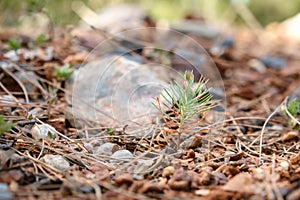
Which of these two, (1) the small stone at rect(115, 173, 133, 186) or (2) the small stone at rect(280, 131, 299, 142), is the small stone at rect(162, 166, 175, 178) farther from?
(2) the small stone at rect(280, 131, 299, 142)

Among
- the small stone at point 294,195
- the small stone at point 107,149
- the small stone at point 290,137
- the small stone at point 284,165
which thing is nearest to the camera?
the small stone at point 294,195

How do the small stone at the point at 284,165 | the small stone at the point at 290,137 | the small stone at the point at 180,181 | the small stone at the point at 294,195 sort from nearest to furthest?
the small stone at the point at 294,195, the small stone at the point at 180,181, the small stone at the point at 284,165, the small stone at the point at 290,137

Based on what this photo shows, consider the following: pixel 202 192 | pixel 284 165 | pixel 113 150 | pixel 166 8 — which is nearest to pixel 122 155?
pixel 113 150

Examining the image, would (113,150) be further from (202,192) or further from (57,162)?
(202,192)

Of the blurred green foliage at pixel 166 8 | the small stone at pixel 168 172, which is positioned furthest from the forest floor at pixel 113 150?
the blurred green foliage at pixel 166 8

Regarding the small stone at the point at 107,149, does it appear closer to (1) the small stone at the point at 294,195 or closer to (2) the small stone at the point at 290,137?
(1) the small stone at the point at 294,195

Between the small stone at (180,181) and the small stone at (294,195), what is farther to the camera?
the small stone at (180,181)

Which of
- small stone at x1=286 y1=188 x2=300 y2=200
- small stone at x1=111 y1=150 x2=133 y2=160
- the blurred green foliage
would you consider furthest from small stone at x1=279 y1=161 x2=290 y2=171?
the blurred green foliage
